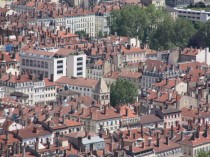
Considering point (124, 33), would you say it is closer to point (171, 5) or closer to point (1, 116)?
point (171, 5)

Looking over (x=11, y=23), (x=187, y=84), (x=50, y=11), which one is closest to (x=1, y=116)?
(x=187, y=84)

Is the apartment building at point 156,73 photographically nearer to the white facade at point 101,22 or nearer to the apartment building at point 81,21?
Answer: the apartment building at point 81,21

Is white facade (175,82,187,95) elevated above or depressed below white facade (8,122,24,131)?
below

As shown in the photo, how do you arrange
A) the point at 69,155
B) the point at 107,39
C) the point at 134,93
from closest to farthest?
the point at 69,155
the point at 134,93
the point at 107,39

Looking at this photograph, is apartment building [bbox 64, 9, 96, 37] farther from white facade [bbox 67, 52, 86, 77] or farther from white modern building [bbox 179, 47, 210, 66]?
white facade [bbox 67, 52, 86, 77]

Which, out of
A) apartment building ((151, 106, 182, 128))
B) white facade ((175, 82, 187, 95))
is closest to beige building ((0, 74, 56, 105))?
white facade ((175, 82, 187, 95))

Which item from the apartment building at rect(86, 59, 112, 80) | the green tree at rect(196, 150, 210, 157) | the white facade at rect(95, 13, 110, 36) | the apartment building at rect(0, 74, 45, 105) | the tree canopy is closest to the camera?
the green tree at rect(196, 150, 210, 157)

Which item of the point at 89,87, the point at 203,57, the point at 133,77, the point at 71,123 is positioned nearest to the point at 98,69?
the point at 133,77

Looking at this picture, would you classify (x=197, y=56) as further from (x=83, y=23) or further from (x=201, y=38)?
(x=83, y=23)
